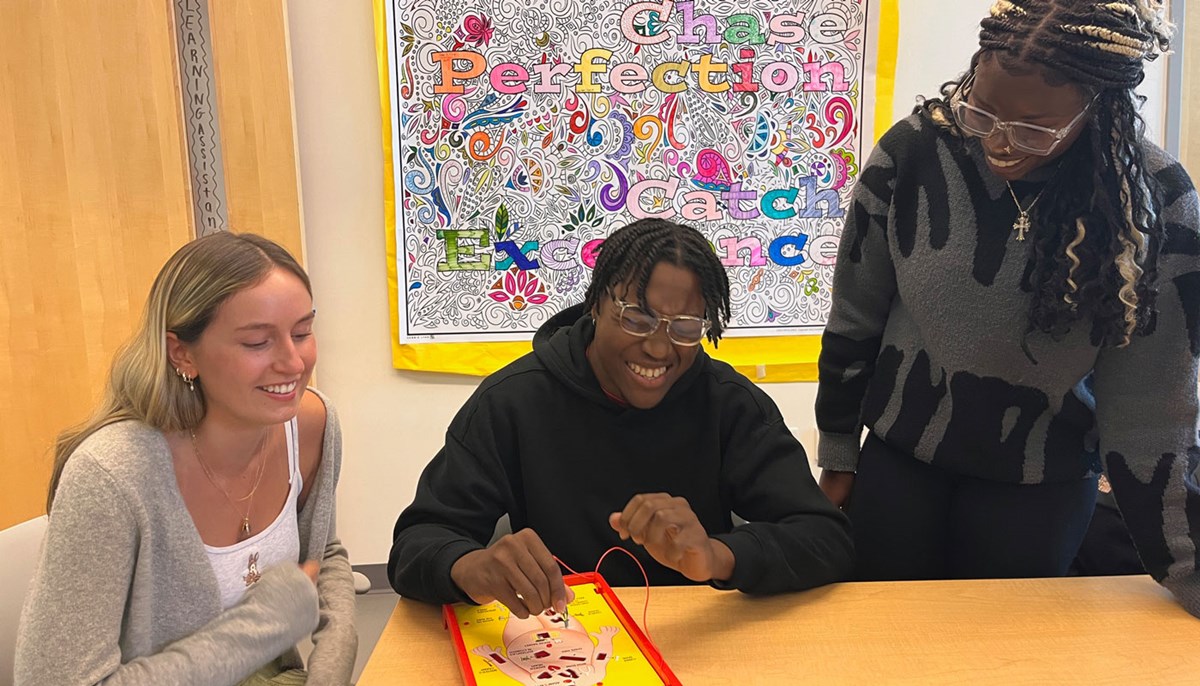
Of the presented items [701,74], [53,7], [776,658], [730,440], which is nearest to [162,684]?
[776,658]

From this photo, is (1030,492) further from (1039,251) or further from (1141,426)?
(1039,251)

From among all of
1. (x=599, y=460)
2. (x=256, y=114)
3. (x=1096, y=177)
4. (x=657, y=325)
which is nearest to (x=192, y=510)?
(x=599, y=460)

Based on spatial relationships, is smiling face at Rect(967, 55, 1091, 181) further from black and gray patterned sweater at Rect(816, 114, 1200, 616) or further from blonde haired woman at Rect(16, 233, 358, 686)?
blonde haired woman at Rect(16, 233, 358, 686)

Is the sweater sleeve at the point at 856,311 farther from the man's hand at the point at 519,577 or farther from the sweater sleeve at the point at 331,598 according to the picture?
the sweater sleeve at the point at 331,598

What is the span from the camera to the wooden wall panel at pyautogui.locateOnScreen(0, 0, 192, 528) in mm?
2240

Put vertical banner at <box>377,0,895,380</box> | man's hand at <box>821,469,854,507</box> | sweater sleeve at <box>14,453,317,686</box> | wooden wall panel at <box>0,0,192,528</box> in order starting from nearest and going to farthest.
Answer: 1. sweater sleeve at <box>14,453,317,686</box>
2. man's hand at <box>821,469,854,507</box>
3. wooden wall panel at <box>0,0,192,528</box>
4. vertical banner at <box>377,0,895,380</box>

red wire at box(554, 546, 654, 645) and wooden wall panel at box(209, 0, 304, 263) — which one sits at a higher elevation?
wooden wall panel at box(209, 0, 304, 263)

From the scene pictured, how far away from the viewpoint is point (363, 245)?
3074 millimetres

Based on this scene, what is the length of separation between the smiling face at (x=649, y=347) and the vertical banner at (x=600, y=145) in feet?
5.15

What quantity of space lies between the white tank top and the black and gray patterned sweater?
3.31ft

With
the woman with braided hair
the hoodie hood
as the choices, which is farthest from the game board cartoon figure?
the woman with braided hair

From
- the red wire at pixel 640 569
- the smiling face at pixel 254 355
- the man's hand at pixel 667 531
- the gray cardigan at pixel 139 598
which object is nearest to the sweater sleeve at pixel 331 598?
the gray cardigan at pixel 139 598

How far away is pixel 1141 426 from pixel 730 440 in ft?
2.08

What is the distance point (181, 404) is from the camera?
4.11ft
